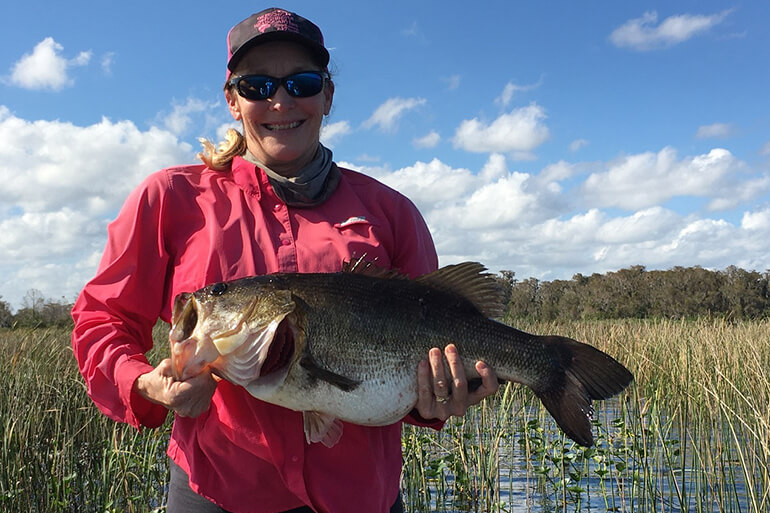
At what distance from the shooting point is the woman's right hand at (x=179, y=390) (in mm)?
2195

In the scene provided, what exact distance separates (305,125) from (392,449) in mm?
1429

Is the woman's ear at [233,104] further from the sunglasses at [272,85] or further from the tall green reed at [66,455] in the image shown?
the tall green reed at [66,455]

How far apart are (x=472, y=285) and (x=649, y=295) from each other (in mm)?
35736

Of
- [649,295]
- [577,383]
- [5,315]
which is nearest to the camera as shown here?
[577,383]

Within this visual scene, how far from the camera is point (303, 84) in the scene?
2.78 m

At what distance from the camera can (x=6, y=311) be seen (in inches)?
1030

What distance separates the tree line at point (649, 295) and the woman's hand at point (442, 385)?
89.9 feet

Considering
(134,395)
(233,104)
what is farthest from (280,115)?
(134,395)

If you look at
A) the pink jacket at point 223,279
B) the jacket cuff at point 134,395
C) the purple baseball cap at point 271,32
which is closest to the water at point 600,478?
the pink jacket at point 223,279

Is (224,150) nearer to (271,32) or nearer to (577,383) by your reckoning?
(271,32)

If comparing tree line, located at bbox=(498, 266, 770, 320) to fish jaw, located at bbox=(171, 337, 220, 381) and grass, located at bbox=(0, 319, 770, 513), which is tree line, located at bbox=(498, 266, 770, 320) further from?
fish jaw, located at bbox=(171, 337, 220, 381)

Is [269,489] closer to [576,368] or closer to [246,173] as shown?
[246,173]

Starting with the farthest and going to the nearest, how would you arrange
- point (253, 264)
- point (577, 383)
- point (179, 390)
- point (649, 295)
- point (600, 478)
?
point (649, 295) → point (600, 478) → point (577, 383) → point (253, 264) → point (179, 390)

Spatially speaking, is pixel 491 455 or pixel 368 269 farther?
pixel 491 455
